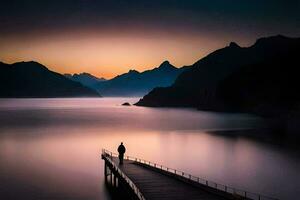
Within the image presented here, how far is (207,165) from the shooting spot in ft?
191

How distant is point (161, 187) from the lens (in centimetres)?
3059

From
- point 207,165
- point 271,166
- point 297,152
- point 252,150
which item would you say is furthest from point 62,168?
point 297,152

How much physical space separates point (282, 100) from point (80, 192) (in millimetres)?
154028

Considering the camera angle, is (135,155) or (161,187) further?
(135,155)

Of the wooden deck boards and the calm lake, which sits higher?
the wooden deck boards

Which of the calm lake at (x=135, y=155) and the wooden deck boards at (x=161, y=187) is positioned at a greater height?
the wooden deck boards at (x=161, y=187)

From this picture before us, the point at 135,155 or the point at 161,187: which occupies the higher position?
the point at 161,187

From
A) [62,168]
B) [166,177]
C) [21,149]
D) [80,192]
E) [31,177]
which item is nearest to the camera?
[166,177]

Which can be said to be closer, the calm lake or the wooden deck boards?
the wooden deck boards

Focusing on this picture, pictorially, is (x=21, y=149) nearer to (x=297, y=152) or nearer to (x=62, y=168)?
(x=62, y=168)

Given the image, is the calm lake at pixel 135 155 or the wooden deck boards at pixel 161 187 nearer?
the wooden deck boards at pixel 161 187

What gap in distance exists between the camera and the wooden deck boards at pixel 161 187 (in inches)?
1088

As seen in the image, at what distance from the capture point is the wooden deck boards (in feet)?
90.6

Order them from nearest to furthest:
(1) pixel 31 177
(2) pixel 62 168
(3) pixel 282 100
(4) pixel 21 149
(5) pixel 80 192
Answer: (5) pixel 80 192
(1) pixel 31 177
(2) pixel 62 168
(4) pixel 21 149
(3) pixel 282 100
